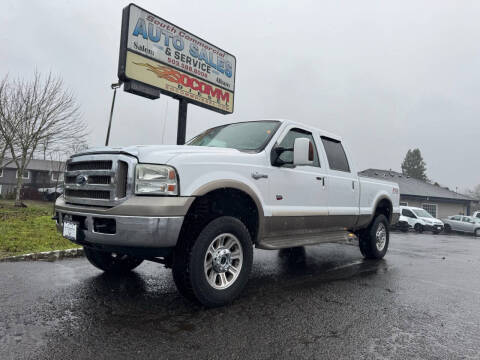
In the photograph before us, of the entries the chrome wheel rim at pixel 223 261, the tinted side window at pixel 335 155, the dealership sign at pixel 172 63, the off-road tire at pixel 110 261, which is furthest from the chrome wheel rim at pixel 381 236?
the dealership sign at pixel 172 63

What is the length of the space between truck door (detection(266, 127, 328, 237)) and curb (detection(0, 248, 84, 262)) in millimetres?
3619

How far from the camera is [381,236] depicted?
6633mm

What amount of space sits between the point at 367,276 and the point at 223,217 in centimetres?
279

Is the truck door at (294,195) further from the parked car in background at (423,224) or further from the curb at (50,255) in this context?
the parked car in background at (423,224)

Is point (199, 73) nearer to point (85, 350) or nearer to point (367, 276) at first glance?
point (367, 276)

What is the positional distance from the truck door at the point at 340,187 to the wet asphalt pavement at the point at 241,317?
34.8 inches

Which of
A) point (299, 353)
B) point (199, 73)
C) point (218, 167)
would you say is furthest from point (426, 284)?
point (199, 73)

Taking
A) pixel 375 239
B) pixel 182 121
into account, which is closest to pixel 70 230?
pixel 375 239

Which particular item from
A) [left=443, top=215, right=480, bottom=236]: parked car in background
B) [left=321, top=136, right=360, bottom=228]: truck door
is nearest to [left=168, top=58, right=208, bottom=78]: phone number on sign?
[left=321, top=136, right=360, bottom=228]: truck door

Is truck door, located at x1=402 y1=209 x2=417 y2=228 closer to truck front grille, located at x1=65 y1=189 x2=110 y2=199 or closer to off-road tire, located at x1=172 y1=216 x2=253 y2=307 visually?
off-road tire, located at x1=172 y1=216 x2=253 y2=307

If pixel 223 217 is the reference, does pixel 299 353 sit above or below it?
below

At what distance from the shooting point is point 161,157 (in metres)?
3.12

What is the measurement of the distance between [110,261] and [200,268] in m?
1.87

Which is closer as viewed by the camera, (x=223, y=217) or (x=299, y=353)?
(x=299, y=353)
